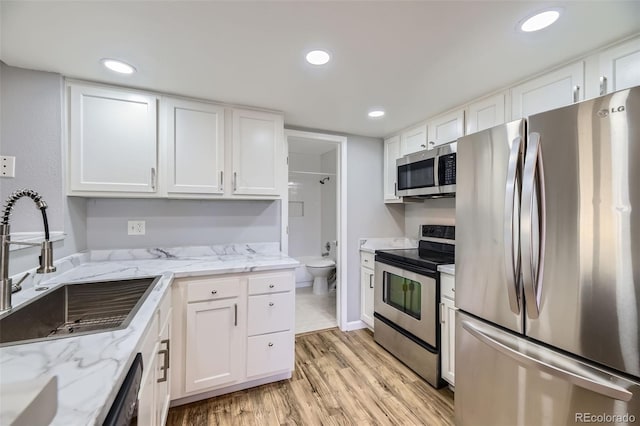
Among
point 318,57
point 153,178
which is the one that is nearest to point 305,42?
point 318,57

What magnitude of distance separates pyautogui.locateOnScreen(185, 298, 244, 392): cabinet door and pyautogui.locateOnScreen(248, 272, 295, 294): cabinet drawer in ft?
0.51

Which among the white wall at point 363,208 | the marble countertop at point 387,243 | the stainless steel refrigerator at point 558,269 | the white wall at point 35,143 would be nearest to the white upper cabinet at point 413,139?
the white wall at point 363,208

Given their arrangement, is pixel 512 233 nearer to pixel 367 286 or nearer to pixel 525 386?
pixel 525 386

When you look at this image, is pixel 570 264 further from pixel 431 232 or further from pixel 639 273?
pixel 431 232

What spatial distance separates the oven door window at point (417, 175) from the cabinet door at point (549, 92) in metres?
0.65

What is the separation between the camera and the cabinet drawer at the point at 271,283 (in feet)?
6.23

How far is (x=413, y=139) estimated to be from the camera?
2.62 metres

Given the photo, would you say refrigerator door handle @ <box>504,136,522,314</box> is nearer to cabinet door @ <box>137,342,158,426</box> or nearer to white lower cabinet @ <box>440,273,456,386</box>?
white lower cabinet @ <box>440,273,456,386</box>

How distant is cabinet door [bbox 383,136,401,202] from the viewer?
2.87 metres

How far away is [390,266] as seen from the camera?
2.42 m

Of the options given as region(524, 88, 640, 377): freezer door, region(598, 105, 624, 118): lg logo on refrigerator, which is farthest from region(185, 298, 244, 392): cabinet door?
region(598, 105, 624, 118): lg logo on refrigerator

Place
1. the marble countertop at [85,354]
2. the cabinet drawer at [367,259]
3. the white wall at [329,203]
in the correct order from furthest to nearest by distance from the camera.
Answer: the white wall at [329,203] < the cabinet drawer at [367,259] < the marble countertop at [85,354]

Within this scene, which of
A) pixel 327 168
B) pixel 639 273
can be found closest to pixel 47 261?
pixel 639 273

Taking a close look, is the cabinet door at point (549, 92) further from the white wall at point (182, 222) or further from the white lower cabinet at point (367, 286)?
the white wall at point (182, 222)
